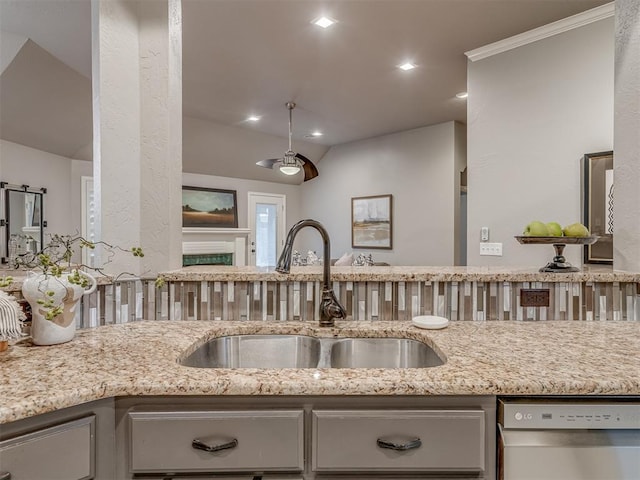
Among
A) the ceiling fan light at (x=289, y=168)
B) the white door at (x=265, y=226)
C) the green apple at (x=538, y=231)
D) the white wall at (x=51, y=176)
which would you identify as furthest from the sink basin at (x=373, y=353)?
the white door at (x=265, y=226)

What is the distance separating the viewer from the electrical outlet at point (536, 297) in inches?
63.9

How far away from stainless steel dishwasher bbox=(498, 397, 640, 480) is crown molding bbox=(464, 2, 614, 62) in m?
2.78

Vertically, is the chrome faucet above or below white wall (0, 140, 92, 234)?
below

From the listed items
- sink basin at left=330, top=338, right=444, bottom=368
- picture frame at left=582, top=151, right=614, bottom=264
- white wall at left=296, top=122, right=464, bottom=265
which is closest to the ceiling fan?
white wall at left=296, top=122, right=464, bottom=265

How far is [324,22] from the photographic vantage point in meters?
2.93

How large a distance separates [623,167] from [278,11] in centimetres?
233

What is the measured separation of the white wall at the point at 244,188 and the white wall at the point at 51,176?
160 cm

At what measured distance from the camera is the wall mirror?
4.06 m

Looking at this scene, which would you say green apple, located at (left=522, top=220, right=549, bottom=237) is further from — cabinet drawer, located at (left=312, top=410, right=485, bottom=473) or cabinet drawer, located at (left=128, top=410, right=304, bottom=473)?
cabinet drawer, located at (left=128, top=410, right=304, bottom=473)

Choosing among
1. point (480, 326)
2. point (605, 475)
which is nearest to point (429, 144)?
point (480, 326)

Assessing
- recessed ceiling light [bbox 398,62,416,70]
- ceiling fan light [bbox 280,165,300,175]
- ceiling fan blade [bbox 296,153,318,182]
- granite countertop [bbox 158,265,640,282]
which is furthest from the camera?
ceiling fan light [bbox 280,165,300,175]

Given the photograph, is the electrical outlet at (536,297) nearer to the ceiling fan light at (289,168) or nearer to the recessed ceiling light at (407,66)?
the recessed ceiling light at (407,66)

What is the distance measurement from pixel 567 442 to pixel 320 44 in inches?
125

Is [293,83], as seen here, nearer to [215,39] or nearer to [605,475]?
[215,39]
